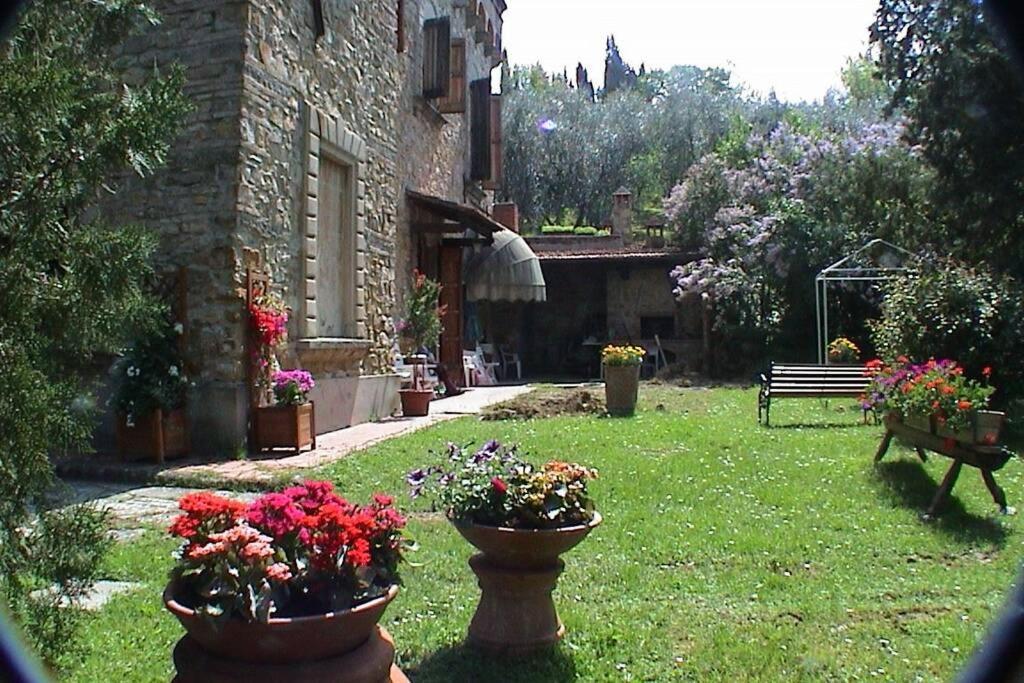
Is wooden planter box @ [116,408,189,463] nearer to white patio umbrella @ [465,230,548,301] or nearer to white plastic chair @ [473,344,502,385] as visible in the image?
white patio umbrella @ [465,230,548,301]

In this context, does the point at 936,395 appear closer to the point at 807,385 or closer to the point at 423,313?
the point at 807,385

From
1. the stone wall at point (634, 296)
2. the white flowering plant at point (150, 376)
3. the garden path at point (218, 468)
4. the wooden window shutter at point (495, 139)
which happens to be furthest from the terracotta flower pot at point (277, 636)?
the stone wall at point (634, 296)

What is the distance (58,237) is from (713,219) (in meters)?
24.0

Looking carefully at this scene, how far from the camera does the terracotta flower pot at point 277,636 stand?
2434 millimetres

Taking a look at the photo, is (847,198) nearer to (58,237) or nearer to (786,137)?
(786,137)

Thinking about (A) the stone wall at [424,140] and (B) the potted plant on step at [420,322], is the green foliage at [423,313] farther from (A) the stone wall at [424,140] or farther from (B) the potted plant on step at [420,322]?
(A) the stone wall at [424,140]

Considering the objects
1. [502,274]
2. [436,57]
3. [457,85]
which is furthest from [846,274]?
[436,57]

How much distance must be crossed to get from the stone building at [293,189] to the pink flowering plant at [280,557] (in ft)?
17.2

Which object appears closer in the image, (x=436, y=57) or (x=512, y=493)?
(x=512, y=493)

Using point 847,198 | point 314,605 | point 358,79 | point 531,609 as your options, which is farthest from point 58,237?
point 847,198

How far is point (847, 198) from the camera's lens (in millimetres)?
22719

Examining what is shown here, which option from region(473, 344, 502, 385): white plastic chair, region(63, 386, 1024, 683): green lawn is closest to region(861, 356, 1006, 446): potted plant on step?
region(63, 386, 1024, 683): green lawn

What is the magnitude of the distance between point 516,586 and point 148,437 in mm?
5775

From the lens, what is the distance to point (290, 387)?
9195 mm
